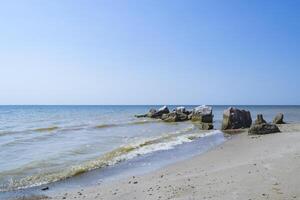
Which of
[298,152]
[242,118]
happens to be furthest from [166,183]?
[242,118]

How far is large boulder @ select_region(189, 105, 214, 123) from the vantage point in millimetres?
38688

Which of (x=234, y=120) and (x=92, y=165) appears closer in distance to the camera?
(x=92, y=165)

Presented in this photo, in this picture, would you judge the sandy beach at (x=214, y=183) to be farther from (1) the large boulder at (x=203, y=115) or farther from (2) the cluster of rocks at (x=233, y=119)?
(1) the large boulder at (x=203, y=115)

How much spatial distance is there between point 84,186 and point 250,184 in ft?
15.4

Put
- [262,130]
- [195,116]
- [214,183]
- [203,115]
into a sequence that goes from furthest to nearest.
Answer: [195,116], [203,115], [262,130], [214,183]

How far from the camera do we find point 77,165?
45.4ft

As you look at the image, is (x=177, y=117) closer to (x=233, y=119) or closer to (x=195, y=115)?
(x=195, y=115)

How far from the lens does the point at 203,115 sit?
39.3 metres

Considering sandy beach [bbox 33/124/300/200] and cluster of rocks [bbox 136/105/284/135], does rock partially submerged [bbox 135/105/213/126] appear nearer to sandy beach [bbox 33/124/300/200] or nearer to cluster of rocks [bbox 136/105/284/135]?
cluster of rocks [bbox 136/105/284/135]

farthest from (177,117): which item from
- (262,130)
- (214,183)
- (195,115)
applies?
(214,183)

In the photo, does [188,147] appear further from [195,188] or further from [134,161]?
[195,188]

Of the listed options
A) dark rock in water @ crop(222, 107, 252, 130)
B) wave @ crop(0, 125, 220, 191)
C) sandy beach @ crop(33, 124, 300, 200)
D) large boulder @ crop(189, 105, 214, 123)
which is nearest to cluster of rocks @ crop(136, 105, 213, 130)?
large boulder @ crop(189, 105, 214, 123)

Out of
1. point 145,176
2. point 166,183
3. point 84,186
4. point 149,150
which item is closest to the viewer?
point 166,183

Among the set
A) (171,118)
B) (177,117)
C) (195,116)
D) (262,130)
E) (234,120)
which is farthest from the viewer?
(171,118)
